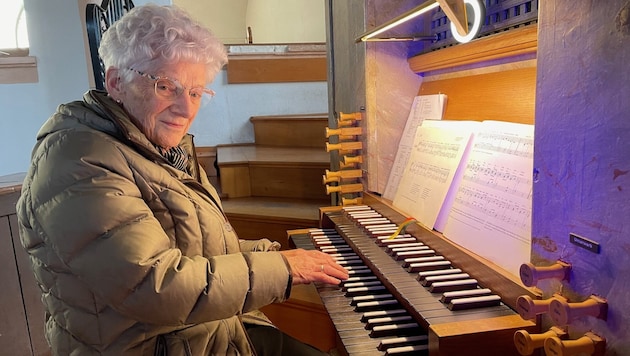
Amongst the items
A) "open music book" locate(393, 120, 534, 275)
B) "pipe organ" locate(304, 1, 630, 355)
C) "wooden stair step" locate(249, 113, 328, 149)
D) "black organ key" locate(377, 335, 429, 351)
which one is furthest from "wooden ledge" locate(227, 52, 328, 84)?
"black organ key" locate(377, 335, 429, 351)

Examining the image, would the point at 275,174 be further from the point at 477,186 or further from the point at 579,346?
the point at 579,346

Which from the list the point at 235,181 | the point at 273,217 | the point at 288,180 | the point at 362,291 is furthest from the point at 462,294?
the point at 235,181

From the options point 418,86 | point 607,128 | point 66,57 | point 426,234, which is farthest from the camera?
point 66,57

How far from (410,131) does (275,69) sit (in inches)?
85.0

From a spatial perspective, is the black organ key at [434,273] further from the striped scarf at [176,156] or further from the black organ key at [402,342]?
the striped scarf at [176,156]

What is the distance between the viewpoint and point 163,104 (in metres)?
1.11

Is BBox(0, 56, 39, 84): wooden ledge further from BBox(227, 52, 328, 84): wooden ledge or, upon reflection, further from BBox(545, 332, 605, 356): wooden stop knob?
BBox(545, 332, 605, 356): wooden stop knob

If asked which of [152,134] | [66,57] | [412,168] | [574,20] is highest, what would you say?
[66,57]

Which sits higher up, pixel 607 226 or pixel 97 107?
pixel 97 107

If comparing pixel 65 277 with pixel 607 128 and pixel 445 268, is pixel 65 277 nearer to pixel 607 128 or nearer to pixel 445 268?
pixel 445 268

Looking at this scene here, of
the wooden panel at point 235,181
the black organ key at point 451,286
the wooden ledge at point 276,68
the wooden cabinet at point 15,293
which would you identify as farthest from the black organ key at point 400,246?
the wooden ledge at point 276,68

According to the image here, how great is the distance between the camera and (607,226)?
71 cm

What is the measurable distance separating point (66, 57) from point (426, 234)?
3590 millimetres

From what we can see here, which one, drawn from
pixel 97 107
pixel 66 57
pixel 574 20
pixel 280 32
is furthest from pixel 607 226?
A: pixel 280 32
